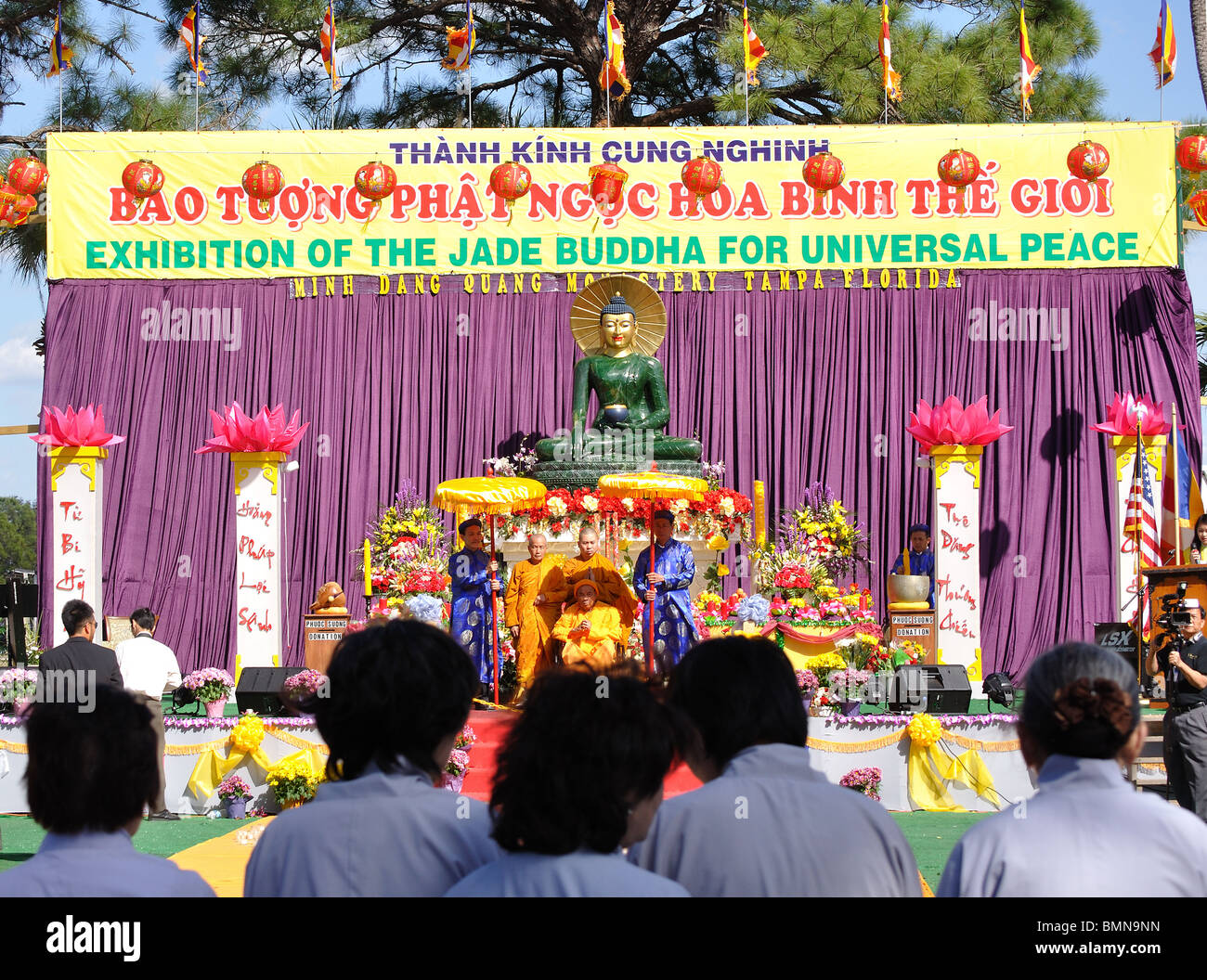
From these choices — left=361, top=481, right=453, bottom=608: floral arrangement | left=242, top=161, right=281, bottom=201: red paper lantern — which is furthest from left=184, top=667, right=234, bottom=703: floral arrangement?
left=242, top=161, right=281, bottom=201: red paper lantern

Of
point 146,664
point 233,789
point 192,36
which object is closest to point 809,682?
point 233,789

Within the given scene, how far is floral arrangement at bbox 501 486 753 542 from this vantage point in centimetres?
1025

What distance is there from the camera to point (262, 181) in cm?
1243

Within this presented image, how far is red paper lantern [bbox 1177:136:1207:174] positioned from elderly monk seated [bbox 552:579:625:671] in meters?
6.85

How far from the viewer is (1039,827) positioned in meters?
2.11

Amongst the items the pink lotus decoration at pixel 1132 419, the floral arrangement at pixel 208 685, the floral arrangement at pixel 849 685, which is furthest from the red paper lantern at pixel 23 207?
the pink lotus decoration at pixel 1132 419

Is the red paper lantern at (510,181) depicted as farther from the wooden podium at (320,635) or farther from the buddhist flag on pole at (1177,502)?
the buddhist flag on pole at (1177,502)

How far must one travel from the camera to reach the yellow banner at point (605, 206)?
500 inches

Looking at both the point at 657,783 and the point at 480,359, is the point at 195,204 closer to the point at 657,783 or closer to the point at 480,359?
the point at 480,359

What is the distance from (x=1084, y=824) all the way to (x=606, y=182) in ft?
35.3

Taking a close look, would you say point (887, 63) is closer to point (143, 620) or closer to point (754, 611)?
point (754, 611)

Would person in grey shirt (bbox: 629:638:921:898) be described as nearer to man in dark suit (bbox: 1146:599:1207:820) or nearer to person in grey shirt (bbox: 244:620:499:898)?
person in grey shirt (bbox: 244:620:499:898)
